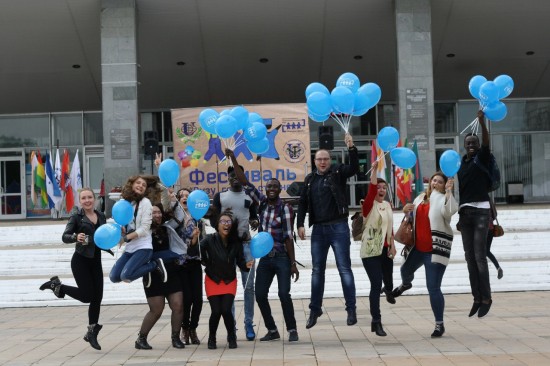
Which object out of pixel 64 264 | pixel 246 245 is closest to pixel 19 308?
pixel 64 264

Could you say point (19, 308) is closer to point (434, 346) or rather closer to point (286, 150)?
point (434, 346)

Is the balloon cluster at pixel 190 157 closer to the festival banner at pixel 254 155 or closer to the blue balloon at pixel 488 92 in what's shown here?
the festival banner at pixel 254 155

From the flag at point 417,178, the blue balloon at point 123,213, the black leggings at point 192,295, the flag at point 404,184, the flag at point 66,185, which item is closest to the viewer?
the blue balloon at point 123,213

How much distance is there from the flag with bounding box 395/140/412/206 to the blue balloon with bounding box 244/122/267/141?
1239 cm

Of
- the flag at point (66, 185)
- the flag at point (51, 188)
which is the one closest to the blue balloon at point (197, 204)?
the flag at point (66, 185)

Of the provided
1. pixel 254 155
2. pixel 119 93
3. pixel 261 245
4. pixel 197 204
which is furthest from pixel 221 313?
pixel 119 93

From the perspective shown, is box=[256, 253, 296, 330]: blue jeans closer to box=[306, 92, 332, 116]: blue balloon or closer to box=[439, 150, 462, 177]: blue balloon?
box=[306, 92, 332, 116]: blue balloon

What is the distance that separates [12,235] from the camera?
17.9 metres

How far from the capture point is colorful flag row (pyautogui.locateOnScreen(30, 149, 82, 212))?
25.1 metres

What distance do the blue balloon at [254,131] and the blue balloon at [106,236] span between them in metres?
1.98

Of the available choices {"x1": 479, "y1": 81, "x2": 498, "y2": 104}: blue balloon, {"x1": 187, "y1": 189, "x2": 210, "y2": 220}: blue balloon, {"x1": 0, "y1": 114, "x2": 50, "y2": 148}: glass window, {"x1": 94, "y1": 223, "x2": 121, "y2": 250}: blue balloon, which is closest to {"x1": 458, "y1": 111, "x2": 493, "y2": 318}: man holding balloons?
{"x1": 479, "y1": 81, "x2": 498, "y2": 104}: blue balloon

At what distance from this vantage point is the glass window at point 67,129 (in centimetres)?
2878

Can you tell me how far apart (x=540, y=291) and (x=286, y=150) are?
9.83 meters

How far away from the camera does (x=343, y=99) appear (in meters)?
8.30
